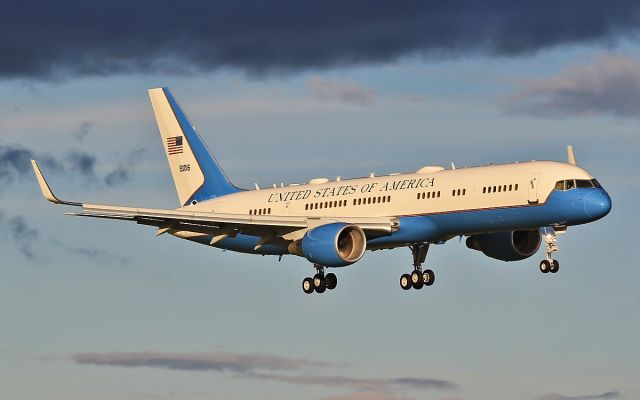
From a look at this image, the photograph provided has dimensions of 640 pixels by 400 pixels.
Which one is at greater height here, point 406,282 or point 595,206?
point 595,206

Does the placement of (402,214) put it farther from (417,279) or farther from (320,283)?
(320,283)

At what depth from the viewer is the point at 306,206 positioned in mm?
87875

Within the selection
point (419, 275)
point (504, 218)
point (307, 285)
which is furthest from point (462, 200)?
point (307, 285)

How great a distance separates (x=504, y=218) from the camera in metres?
78.1

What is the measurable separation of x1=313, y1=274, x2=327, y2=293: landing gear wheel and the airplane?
0.05 meters

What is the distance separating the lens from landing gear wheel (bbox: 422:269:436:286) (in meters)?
86.2

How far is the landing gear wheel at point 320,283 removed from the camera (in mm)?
86125

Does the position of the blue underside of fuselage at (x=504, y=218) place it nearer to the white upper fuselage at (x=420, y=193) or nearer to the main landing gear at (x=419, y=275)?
the white upper fuselage at (x=420, y=193)

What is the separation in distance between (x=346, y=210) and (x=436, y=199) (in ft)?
21.3

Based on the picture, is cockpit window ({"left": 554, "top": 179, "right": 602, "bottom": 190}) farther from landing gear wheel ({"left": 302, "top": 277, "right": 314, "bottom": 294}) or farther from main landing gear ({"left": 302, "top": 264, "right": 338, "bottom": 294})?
landing gear wheel ({"left": 302, "top": 277, "right": 314, "bottom": 294})

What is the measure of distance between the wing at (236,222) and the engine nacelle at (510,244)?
781 centimetres

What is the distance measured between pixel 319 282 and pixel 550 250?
1268 centimetres

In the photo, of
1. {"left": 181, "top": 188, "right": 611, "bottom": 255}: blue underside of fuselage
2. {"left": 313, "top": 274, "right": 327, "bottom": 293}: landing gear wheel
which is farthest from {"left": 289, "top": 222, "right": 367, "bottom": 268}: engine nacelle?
{"left": 313, "top": 274, "right": 327, "bottom": 293}: landing gear wheel

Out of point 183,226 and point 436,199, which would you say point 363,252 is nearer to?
point 436,199
